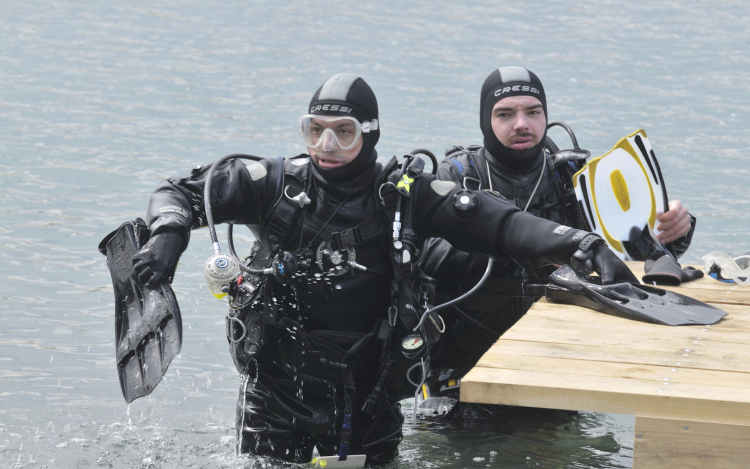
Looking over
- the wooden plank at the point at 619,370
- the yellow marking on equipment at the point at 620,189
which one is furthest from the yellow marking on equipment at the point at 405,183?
the yellow marking on equipment at the point at 620,189

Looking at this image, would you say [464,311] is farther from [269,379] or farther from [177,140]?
[177,140]

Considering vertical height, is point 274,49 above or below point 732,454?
above

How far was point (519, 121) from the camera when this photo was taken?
4.25 m

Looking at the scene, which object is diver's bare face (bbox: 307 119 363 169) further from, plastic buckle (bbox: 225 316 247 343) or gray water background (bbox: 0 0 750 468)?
gray water background (bbox: 0 0 750 468)

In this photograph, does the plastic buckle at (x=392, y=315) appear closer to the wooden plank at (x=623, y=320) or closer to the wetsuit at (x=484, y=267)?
the wooden plank at (x=623, y=320)

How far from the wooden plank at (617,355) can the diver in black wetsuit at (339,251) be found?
61cm

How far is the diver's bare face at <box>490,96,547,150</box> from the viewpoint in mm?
4242

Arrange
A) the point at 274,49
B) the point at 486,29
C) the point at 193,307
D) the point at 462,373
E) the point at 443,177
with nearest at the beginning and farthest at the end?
the point at 443,177 → the point at 462,373 → the point at 193,307 → the point at 274,49 → the point at 486,29

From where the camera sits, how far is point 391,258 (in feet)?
11.0

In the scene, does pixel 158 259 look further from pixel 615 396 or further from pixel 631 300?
pixel 631 300

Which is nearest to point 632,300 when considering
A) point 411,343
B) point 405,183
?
point 411,343

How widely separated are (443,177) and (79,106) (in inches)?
423

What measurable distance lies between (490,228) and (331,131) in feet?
2.40

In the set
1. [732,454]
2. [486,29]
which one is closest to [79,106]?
[486,29]
